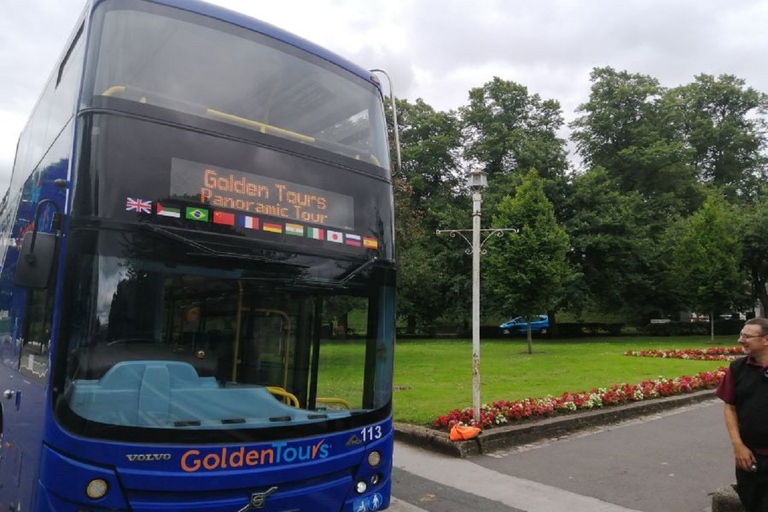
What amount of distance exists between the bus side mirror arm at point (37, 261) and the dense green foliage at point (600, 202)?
17772 millimetres

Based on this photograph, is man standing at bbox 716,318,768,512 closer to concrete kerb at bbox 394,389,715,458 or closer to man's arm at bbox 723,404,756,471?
man's arm at bbox 723,404,756,471

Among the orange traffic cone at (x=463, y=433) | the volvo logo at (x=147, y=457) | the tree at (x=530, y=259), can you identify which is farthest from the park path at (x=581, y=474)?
the tree at (x=530, y=259)

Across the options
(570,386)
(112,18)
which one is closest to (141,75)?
(112,18)

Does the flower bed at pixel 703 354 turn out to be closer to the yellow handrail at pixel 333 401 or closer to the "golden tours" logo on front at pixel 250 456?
the yellow handrail at pixel 333 401

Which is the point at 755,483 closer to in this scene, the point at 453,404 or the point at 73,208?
the point at 73,208

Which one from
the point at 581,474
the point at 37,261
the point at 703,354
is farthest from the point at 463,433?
the point at 703,354

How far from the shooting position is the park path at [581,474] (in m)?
5.93

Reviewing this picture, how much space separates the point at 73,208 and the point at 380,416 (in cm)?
266

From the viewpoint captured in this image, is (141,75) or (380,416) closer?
(141,75)

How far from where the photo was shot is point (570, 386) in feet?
42.1

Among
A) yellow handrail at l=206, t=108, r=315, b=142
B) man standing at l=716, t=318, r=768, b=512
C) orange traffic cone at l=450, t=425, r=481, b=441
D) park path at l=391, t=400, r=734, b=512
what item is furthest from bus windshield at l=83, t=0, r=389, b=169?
orange traffic cone at l=450, t=425, r=481, b=441

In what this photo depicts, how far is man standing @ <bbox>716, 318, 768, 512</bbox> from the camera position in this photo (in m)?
3.79

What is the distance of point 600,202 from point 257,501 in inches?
1335

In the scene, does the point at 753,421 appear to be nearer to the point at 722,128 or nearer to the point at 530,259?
the point at 530,259
